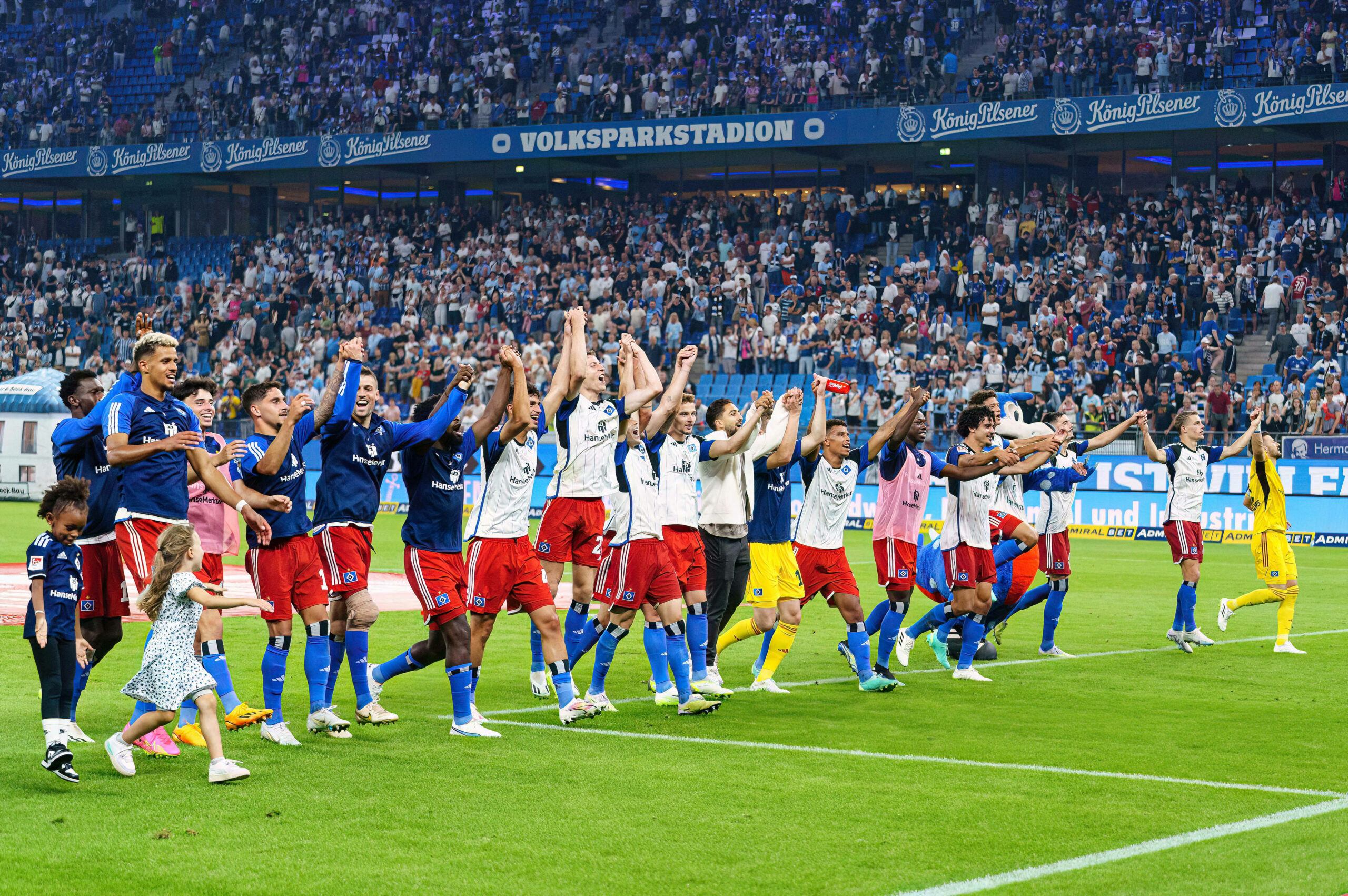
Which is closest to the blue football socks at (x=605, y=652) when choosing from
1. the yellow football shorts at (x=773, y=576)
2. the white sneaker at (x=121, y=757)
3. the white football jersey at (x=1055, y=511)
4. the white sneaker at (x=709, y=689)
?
the white sneaker at (x=709, y=689)

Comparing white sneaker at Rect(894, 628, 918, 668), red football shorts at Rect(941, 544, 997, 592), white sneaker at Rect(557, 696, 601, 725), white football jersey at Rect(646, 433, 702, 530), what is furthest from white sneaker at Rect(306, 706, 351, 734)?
white sneaker at Rect(894, 628, 918, 668)

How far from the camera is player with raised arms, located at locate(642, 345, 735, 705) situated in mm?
10781

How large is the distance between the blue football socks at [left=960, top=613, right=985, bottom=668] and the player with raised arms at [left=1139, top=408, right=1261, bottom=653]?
10.8 ft

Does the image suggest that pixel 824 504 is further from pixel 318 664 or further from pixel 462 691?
pixel 318 664

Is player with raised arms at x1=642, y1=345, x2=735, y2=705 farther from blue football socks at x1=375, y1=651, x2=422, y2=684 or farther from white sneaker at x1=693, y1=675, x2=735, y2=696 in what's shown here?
blue football socks at x1=375, y1=651, x2=422, y2=684

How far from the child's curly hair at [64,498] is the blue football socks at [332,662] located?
5.69 feet

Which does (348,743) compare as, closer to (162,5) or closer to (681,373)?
(681,373)

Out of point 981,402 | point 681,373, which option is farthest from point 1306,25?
point 681,373

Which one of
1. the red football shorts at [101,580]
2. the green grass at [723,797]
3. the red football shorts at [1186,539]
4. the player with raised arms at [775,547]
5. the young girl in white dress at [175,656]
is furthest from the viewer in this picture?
the red football shorts at [1186,539]

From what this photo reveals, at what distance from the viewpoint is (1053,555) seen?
575 inches

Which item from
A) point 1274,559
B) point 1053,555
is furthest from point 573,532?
point 1274,559

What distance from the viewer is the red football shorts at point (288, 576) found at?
921cm

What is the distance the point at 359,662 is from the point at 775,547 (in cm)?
354

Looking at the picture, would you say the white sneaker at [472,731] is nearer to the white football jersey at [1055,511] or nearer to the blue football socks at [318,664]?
the blue football socks at [318,664]
